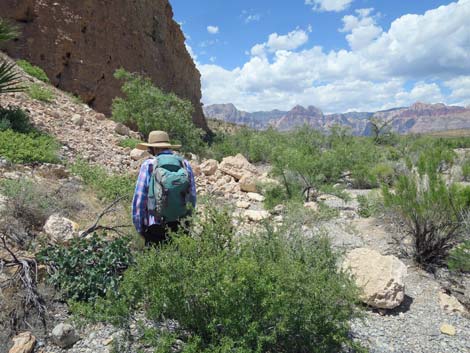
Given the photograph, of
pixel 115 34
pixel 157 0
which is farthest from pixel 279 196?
pixel 157 0

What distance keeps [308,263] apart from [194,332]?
3.92 ft

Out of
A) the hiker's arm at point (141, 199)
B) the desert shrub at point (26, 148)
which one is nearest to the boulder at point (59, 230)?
the hiker's arm at point (141, 199)

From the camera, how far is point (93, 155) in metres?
8.27

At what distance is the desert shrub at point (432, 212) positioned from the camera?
5020 millimetres

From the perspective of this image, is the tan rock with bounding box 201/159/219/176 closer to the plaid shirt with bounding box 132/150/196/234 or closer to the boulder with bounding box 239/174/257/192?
the boulder with bounding box 239/174/257/192

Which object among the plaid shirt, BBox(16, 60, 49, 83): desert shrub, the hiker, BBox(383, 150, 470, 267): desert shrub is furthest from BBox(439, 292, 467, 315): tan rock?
BBox(16, 60, 49, 83): desert shrub

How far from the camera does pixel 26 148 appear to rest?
6637mm

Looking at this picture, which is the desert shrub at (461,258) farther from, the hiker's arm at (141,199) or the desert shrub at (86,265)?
the desert shrub at (86,265)

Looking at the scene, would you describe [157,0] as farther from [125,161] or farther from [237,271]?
[237,271]

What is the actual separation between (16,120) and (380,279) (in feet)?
24.9

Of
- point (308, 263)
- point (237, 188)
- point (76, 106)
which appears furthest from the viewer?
point (76, 106)

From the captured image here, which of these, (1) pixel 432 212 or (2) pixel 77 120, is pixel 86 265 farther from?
(2) pixel 77 120

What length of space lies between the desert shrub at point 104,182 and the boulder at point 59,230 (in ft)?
5.38

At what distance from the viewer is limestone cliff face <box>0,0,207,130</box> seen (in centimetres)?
1275
